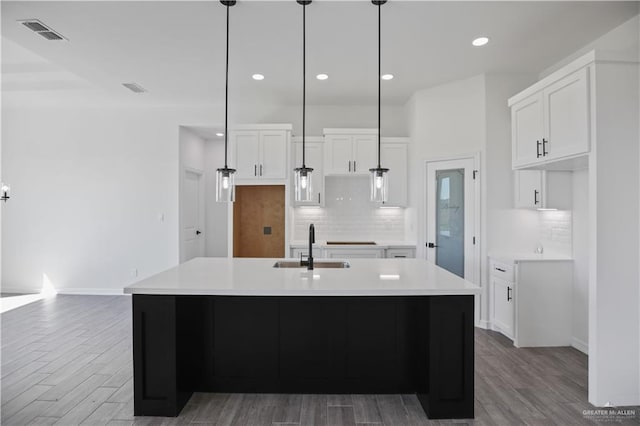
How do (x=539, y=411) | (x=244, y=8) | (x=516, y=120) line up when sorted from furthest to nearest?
(x=516, y=120)
(x=244, y=8)
(x=539, y=411)

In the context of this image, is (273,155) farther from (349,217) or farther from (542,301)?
(542,301)

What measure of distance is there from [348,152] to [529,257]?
274 centimetres

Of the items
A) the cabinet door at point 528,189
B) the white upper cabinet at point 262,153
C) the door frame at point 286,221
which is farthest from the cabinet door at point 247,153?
the cabinet door at point 528,189

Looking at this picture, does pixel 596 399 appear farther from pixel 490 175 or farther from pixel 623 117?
pixel 490 175

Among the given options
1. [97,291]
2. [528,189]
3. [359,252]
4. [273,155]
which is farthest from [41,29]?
[528,189]

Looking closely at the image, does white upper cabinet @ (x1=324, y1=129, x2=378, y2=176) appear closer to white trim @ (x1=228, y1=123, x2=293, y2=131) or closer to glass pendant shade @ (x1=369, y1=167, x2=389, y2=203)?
white trim @ (x1=228, y1=123, x2=293, y2=131)

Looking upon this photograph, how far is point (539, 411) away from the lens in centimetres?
252

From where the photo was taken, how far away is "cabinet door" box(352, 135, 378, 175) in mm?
5363

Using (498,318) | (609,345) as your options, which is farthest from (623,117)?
(498,318)

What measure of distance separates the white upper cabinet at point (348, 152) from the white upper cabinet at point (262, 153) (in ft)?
2.05

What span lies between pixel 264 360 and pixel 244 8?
281 cm

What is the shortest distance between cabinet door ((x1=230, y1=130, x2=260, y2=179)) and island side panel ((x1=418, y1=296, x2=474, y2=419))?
→ 356 cm

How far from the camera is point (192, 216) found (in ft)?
20.5

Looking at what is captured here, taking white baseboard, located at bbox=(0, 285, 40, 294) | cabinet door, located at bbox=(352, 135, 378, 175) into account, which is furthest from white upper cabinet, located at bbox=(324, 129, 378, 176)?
white baseboard, located at bbox=(0, 285, 40, 294)
